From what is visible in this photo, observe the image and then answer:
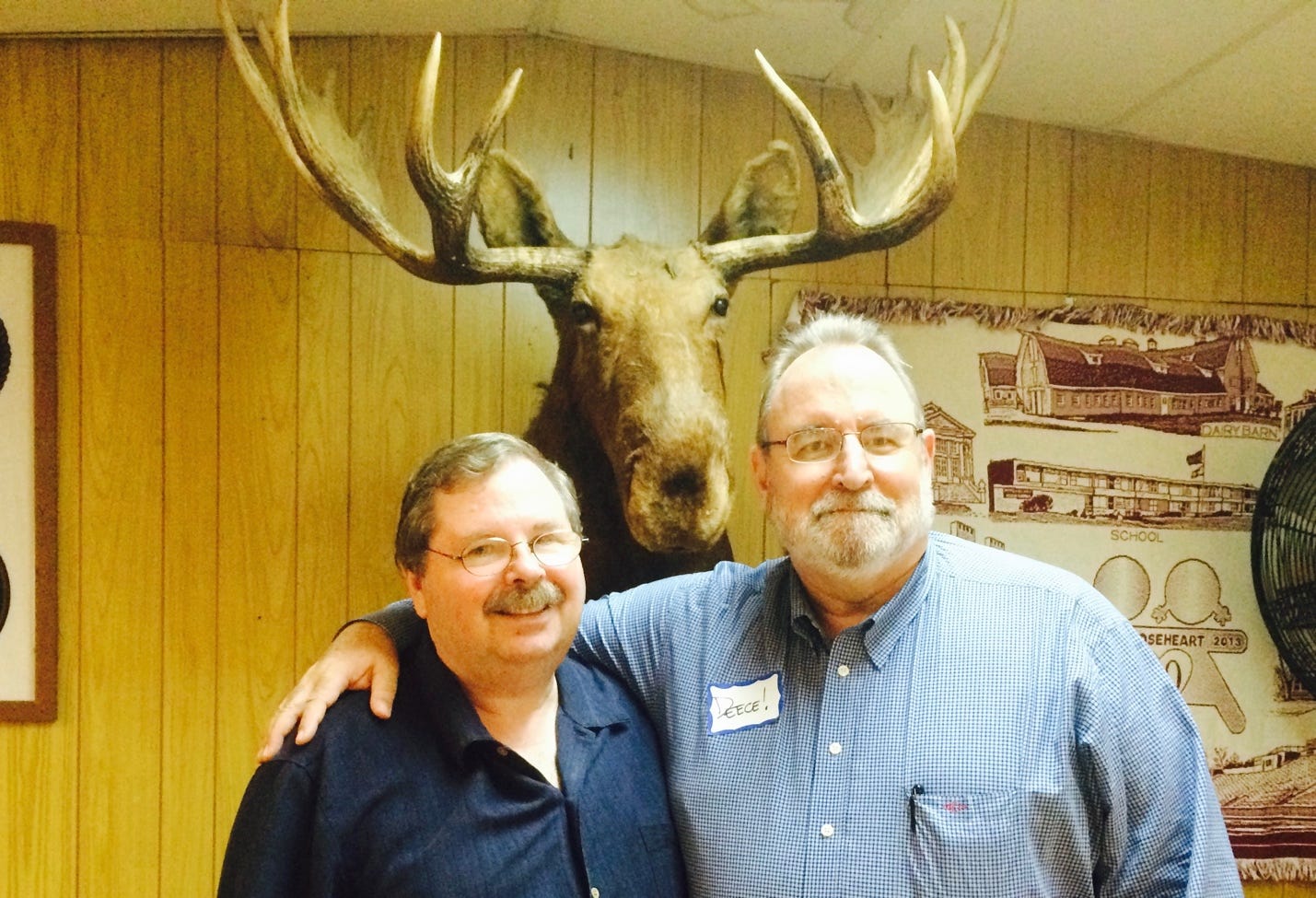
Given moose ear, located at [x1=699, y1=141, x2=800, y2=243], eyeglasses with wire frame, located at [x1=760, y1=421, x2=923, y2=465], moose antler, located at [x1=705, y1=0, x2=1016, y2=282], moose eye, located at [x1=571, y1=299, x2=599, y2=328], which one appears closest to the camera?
eyeglasses with wire frame, located at [x1=760, y1=421, x2=923, y2=465]

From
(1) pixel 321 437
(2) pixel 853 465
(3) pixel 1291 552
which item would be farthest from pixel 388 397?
(3) pixel 1291 552

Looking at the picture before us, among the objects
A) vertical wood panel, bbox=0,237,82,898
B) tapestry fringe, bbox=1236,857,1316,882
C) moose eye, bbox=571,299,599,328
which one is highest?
moose eye, bbox=571,299,599,328

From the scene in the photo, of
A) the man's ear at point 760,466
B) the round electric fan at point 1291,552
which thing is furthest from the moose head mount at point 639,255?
the round electric fan at point 1291,552

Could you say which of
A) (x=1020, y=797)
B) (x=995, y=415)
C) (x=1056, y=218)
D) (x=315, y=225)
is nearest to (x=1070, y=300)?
(x=1056, y=218)

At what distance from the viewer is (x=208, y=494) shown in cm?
200

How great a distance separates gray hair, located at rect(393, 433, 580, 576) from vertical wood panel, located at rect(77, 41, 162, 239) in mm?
1224

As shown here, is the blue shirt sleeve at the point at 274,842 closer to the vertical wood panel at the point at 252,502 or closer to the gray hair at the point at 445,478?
the gray hair at the point at 445,478

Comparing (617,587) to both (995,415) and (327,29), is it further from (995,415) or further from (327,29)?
(327,29)

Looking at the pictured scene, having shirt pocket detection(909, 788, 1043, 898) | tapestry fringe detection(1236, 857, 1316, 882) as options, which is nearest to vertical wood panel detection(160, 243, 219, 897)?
shirt pocket detection(909, 788, 1043, 898)

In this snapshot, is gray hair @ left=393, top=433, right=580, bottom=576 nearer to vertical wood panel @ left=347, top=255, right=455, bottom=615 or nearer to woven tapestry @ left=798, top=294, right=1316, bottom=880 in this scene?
vertical wood panel @ left=347, top=255, right=455, bottom=615

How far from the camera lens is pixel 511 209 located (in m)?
1.81

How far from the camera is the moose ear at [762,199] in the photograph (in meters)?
1.87

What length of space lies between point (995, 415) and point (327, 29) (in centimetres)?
184

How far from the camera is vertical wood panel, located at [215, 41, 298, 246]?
2.01 meters
